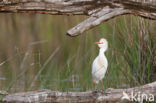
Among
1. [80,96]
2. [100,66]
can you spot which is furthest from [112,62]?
[80,96]

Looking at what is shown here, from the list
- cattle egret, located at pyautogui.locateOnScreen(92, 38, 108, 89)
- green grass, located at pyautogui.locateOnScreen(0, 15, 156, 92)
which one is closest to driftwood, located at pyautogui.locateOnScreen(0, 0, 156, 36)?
green grass, located at pyautogui.locateOnScreen(0, 15, 156, 92)

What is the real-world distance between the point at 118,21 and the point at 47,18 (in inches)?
225

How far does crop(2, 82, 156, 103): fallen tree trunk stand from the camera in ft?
12.1

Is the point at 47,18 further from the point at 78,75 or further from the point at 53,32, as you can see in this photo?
the point at 78,75

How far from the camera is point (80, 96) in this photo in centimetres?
373

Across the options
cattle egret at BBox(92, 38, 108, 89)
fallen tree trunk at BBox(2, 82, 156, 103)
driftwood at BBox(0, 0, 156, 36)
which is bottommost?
fallen tree trunk at BBox(2, 82, 156, 103)

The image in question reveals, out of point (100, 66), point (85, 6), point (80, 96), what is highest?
point (85, 6)

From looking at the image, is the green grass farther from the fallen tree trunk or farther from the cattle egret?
the fallen tree trunk

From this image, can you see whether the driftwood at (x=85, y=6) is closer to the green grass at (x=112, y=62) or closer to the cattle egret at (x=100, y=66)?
the green grass at (x=112, y=62)

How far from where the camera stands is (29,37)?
9.80m

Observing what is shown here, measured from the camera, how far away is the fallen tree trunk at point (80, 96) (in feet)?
12.1

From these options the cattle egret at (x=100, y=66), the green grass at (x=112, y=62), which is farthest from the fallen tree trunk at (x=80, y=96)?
the cattle egret at (x=100, y=66)

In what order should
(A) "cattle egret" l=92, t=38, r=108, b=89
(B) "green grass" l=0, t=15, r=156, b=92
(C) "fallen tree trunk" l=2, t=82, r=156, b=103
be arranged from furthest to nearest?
(A) "cattle egret" l=92, t=38, r=108, b=89 → (B) "green grass" l=0, t=15, r=156, b=92 → (C) "fallen tree trunk" l=2, t=82, r=156, b=103

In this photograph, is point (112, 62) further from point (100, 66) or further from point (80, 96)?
point (80, 96)
